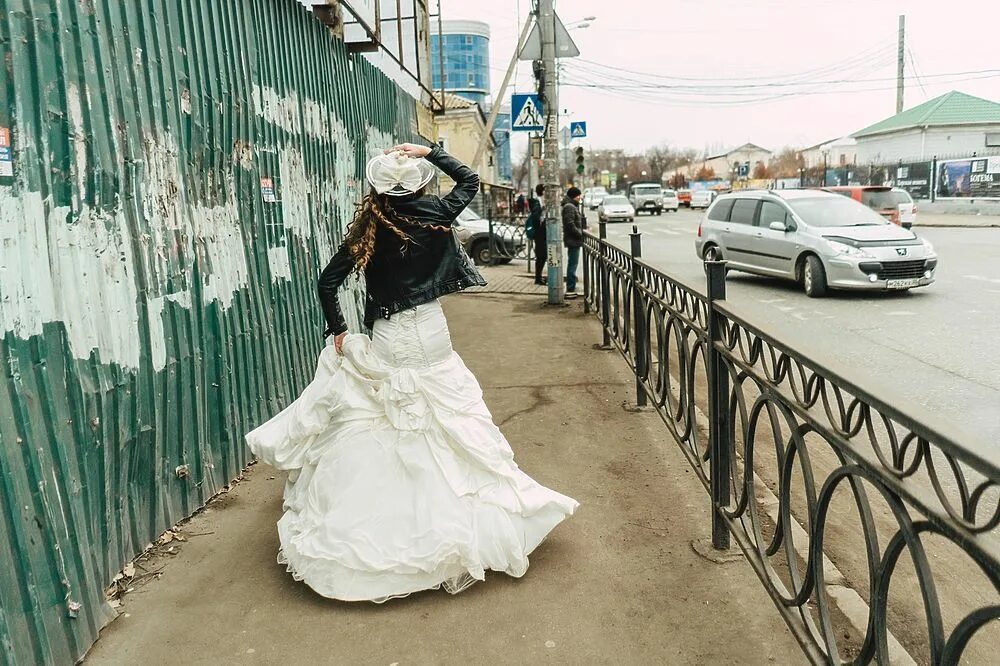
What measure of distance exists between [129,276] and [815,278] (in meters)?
10.5

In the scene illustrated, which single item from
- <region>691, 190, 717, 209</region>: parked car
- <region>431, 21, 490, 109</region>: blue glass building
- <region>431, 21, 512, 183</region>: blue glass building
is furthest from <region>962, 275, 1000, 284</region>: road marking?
<region>431, 21, 490, 109</region>: blue glass building

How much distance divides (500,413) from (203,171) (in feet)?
9.29

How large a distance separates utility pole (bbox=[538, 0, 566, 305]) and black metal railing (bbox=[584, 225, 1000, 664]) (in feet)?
18.2

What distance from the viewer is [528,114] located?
12.0m

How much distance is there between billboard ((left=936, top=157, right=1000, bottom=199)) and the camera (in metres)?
31.6

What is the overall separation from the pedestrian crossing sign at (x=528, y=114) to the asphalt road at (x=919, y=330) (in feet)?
11.2

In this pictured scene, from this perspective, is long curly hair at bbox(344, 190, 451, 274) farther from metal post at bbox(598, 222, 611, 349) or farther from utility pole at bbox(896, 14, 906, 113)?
utility pole at bbox(896, 14, 906, 113)

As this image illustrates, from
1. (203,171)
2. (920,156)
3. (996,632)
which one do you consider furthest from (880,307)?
(920,156)

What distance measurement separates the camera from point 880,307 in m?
10.7

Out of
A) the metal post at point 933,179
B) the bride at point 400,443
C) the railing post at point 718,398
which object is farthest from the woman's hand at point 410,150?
the metal post at point 933,179

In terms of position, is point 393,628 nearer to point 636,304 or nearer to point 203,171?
point 203,171

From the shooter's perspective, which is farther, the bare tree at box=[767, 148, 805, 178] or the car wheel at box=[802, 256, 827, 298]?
the bare tree at box=[767, 148, 805, 178]

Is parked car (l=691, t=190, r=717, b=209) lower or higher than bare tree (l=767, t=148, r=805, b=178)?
lower

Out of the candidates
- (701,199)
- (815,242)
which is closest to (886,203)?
(815,242)
